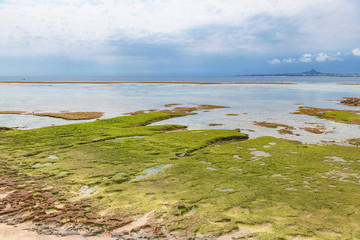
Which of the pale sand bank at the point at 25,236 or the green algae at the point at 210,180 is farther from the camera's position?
the green algae at the point at 210,180

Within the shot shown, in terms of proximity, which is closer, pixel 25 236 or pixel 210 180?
pixel 25 236

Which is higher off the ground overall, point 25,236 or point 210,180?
point 210,180

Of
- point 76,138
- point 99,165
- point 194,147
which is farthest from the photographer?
point 76,138

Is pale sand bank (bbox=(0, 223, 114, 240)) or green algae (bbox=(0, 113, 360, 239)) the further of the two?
green algae (bbox=(0, 113, 360, 239))

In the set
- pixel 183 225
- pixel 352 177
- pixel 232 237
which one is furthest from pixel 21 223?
pixel 352 177

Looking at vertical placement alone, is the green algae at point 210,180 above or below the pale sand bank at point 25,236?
above

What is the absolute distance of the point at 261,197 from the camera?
434 inches

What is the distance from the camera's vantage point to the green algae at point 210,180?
9.14 meters

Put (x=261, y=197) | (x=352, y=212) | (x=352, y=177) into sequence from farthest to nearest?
(x=352, y=177) → (x=261, y=197) → (x=352, y=212)

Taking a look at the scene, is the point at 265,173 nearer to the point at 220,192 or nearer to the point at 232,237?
the point at 220,192

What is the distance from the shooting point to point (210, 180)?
1317cm

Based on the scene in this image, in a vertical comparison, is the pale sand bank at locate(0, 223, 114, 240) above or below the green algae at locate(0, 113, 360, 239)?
below

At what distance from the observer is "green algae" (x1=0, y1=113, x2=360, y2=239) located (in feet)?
30.0

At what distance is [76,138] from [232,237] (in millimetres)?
19296
